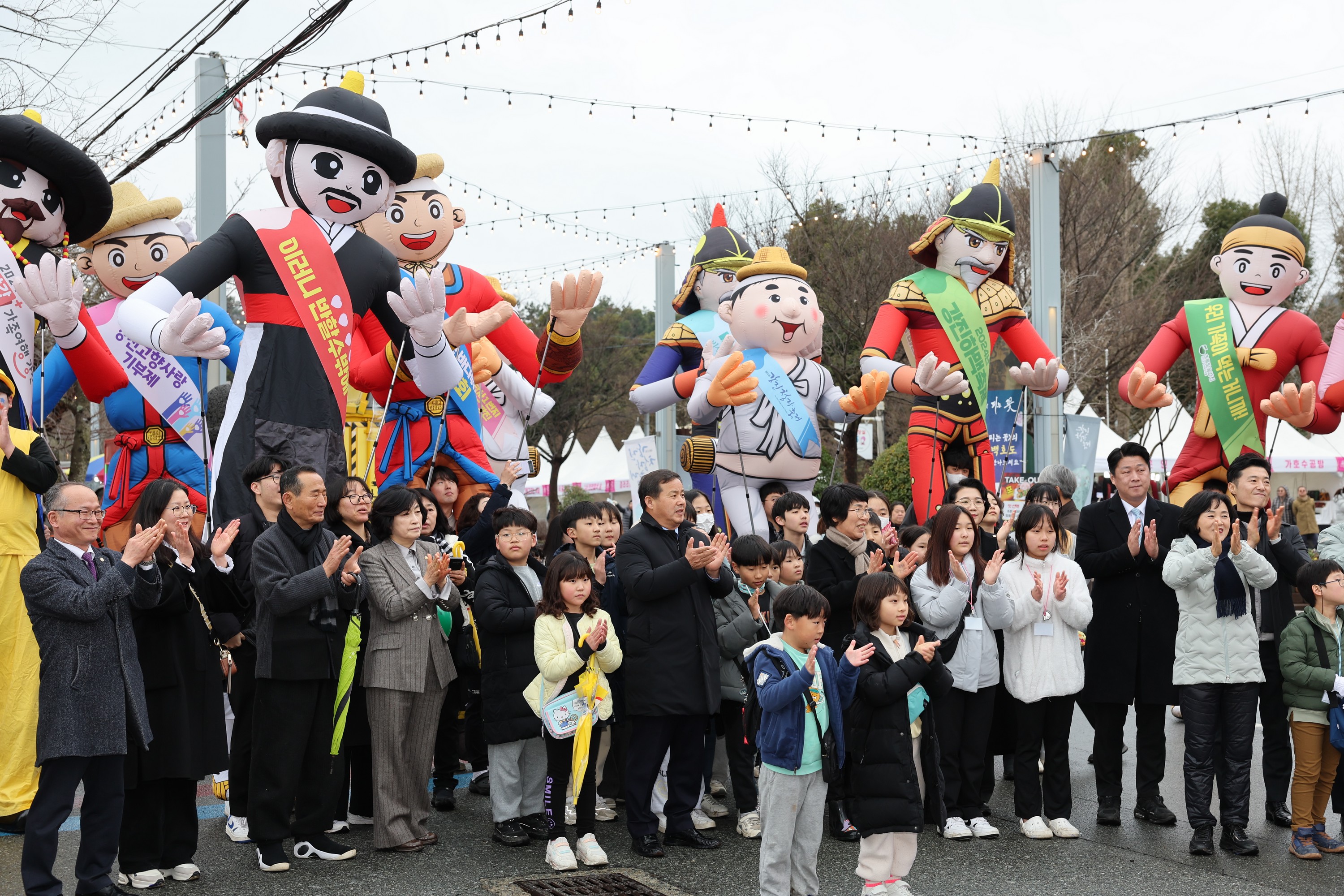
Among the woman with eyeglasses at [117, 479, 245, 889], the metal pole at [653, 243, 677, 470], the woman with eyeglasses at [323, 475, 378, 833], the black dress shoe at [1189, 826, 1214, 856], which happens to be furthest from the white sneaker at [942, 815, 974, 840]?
the metal pole at [653, 243, 677, 470]

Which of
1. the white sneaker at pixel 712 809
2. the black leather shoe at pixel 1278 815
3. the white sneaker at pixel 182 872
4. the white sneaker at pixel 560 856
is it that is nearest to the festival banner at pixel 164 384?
the white sneaker at pixel 182 872

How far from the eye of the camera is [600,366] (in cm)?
3216

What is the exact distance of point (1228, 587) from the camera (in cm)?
570

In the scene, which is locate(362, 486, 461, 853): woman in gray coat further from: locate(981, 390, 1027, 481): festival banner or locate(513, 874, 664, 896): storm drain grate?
locate(981, 390, 1027, 481): festival banner

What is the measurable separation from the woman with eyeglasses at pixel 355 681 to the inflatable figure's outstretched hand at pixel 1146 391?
4.66 m

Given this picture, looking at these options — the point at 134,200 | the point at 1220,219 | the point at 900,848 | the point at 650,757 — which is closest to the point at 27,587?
the point at 650,757

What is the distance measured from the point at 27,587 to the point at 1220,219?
90.3 ft

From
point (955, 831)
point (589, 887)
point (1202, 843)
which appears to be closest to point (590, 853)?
point (589, 887)

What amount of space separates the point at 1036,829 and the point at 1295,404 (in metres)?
3.22

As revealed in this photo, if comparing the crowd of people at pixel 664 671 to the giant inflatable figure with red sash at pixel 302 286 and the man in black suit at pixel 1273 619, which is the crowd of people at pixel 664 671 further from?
the giant inflatable figure with red sash at pixel 302 286

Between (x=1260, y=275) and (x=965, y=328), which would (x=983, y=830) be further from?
(x=1260, y=275)

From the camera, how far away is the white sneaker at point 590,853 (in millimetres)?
5234

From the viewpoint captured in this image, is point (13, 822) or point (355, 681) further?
point (355, 681)

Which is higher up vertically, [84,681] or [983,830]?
[84,681]
